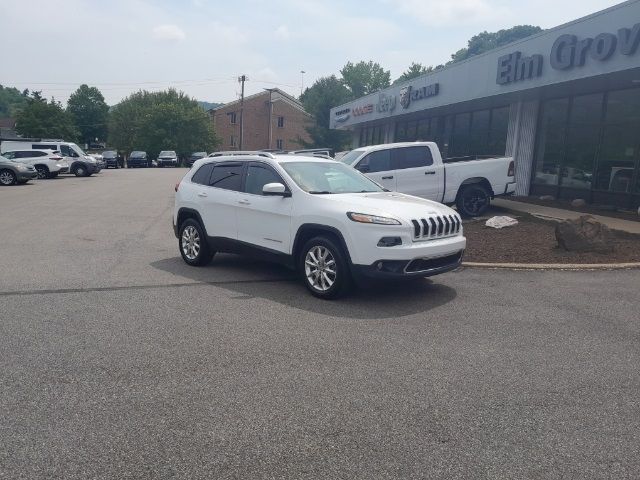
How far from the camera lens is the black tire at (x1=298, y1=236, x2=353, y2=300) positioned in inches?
252

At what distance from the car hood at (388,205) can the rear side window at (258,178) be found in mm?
1029

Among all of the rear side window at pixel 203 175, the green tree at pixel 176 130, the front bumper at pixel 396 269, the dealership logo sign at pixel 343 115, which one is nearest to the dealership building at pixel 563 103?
the front bumper at pixel 396 269

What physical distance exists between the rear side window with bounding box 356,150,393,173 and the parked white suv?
23442 millimetres

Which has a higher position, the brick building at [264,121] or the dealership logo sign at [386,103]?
the brick building at [264,121]

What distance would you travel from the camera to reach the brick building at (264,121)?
243ft

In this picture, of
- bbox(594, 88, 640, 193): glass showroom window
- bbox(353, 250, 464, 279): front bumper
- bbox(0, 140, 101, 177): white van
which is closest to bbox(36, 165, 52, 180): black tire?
bbox(0, 140, 101, 177): white van

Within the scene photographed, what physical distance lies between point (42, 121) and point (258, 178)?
80.2m

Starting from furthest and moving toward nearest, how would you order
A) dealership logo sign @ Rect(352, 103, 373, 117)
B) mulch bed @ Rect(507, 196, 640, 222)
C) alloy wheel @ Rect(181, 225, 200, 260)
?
dealership logo sign @ Rect(352, 103, 373, 117), mulch bed @ Rect(507, 196, 640, 222), alloy wheel @ Rect(181, 225, 200, 260)

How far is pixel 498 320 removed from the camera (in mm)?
5875

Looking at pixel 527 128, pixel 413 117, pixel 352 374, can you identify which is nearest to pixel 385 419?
pixel 352 374

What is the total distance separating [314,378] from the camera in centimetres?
427

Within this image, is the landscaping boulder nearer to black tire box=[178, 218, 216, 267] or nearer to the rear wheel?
black tire box=[178, 218, 216, 267]

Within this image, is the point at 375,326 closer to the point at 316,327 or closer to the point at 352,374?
the point at 316,327

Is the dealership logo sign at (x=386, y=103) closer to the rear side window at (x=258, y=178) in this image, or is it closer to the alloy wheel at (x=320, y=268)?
the rear side window at (x=258, y=178)
